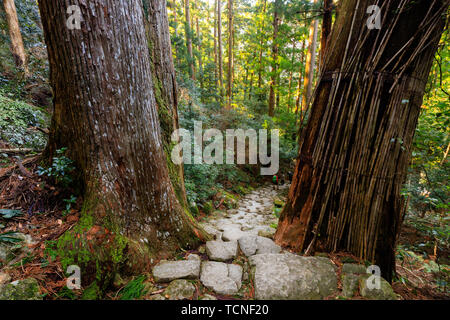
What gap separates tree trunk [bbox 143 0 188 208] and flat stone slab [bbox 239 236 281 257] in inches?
41.2

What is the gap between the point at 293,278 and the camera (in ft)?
5.38

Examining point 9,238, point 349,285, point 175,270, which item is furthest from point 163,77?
point 349,285

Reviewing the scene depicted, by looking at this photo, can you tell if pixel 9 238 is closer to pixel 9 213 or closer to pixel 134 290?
pixel 9 213

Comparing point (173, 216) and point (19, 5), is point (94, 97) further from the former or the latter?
point (19, 5)

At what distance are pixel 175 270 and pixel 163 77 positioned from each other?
243 centimetres

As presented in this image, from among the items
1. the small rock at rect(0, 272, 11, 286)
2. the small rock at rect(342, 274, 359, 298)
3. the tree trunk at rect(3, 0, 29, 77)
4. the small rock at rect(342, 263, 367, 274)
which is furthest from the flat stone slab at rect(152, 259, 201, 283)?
the tree trunk at rect(3, 0, 29, 77)

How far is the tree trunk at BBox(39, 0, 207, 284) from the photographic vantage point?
1.57m

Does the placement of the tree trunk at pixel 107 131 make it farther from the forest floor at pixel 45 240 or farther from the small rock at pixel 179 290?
the small rock at pixel 179 290

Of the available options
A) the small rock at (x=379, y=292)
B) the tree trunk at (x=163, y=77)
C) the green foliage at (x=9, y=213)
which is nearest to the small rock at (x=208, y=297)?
the small rock at (x=379, y=292)

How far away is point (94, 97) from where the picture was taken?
1.66 meters

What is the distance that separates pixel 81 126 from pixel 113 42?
79cm

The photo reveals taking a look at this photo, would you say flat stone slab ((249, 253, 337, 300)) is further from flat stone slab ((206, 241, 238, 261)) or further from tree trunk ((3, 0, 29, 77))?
tree trunk ((3, 0, 29, 77))
